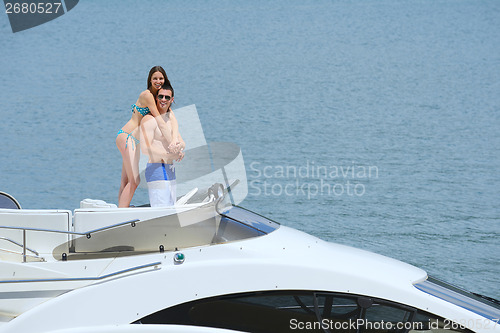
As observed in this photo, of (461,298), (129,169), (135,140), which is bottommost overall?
(461,298)

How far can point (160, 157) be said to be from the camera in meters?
5.20

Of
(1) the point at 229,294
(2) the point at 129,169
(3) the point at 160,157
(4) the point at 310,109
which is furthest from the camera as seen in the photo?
(4) the point at 310,109

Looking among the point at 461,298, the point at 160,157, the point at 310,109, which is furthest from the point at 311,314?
the point at 310,109

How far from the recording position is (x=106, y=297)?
3.68m

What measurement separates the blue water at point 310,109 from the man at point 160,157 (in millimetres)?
4082

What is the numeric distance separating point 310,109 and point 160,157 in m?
15.7

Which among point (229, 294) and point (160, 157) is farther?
point (160, 157)

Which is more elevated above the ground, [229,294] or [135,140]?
[135,140]

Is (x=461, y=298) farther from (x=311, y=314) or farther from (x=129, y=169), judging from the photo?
(x=129, y=169)

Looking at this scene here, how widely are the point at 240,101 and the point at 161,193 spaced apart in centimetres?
1669

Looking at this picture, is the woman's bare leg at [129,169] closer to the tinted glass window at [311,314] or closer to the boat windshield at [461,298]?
the tinted glass window at [311,314]

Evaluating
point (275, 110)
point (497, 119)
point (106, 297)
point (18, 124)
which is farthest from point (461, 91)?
point (106, 297)

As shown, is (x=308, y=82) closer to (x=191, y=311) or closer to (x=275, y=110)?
(x=275, y=110)

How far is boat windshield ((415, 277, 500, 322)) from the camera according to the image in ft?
12.9
